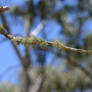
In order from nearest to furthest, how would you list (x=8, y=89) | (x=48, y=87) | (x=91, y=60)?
1. (x=48, y=87)
2. (x=91, y=60)
3. (x=8, y=89)

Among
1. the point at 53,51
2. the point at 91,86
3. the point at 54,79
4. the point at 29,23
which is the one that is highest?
the point at 29,23

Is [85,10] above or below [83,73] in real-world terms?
above

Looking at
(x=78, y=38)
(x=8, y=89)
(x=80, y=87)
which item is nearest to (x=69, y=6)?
(x=78, y=38)

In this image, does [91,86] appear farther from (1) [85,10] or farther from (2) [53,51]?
(1) [85,10]

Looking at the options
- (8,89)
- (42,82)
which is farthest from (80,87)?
(8,89)

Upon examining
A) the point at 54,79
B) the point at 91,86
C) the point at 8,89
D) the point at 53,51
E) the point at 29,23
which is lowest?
the point at 8,89

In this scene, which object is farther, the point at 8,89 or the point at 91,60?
the point at 8,89

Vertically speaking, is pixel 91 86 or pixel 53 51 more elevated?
pixel 53 51

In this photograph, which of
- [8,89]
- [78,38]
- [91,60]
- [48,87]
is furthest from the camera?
[8,89]

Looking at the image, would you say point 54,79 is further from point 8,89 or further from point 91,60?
point 8,89
